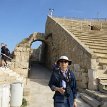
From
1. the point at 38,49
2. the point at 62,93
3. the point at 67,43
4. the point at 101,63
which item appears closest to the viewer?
the point at 62,93

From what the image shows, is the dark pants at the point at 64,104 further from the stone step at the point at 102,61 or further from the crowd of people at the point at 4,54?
the crowd of people at the point at 4,54

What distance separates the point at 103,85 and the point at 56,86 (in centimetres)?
580

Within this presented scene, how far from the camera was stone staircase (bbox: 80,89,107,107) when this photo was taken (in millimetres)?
9234

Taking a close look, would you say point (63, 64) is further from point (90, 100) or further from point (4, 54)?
point (4, 54)

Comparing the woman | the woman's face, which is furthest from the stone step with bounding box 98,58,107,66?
the woman's face

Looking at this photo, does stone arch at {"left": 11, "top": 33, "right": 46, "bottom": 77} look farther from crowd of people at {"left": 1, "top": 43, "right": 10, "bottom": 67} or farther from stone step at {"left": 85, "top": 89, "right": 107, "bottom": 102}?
stone step at {"left": 85, "top": 89, "right": 107, "bottom": 102}

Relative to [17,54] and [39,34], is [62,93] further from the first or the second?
[39,34]

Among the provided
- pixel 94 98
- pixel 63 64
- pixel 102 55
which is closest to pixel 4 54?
pixel 102 55

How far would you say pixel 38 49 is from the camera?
41.7 m

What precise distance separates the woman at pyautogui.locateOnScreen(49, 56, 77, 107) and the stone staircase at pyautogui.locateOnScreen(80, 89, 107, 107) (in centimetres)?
347

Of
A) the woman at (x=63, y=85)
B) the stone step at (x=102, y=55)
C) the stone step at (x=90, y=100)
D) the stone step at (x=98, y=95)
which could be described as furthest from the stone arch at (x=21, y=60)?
the woman at (x=63, y=85)

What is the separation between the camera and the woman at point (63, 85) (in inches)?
220

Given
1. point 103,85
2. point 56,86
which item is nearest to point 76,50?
point 103,85

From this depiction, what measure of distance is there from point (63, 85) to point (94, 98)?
4993 mm
